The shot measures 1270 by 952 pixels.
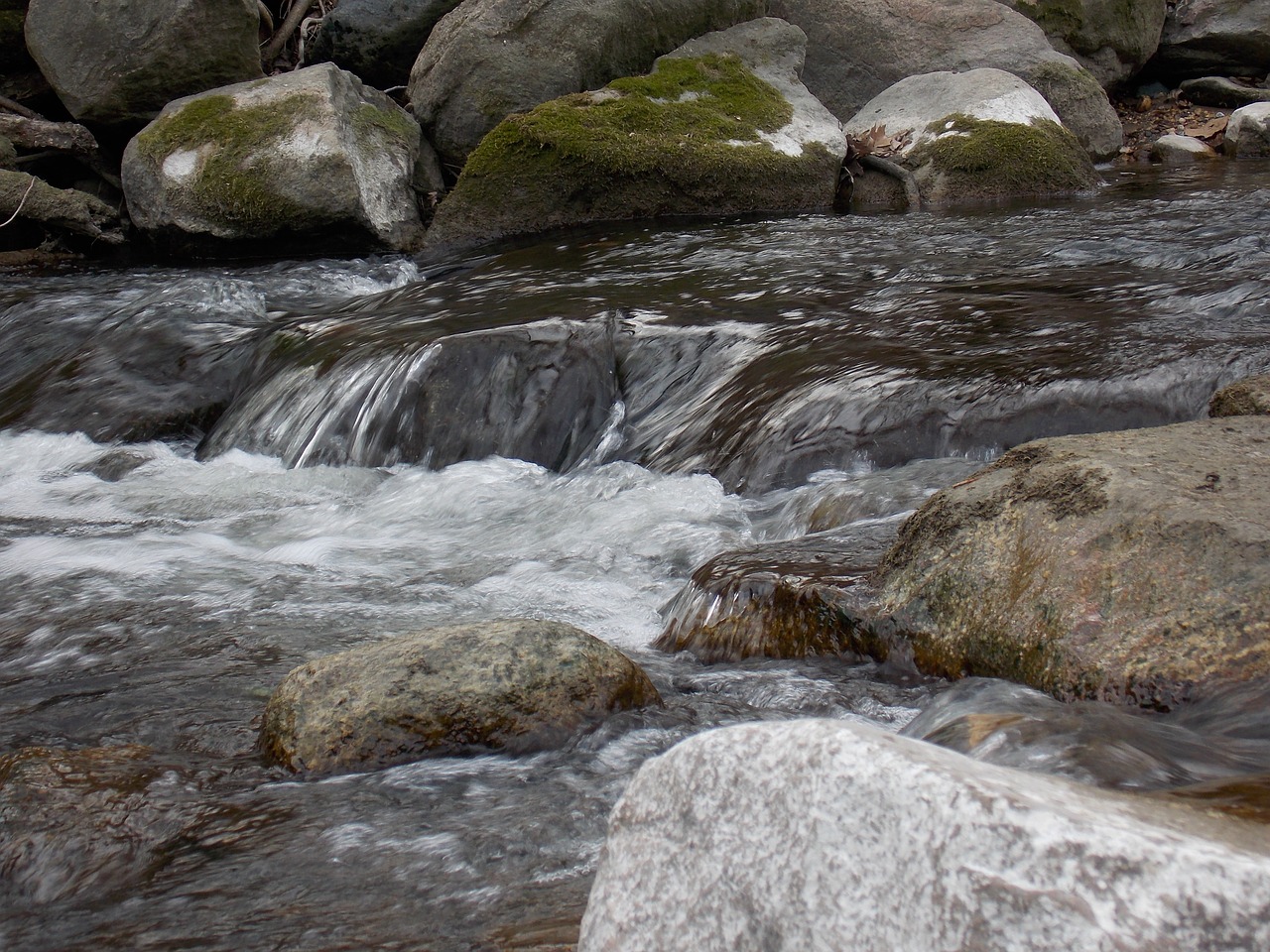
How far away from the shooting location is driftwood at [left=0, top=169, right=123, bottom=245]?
10609mm

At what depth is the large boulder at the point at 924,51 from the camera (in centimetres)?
1268

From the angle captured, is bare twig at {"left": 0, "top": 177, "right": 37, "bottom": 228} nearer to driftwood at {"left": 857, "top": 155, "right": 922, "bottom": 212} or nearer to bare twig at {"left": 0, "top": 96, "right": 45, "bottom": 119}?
bare twig at {"left": 0, "top": 96, "right": 45, "bottom": 119}

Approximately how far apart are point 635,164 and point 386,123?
2.53 m

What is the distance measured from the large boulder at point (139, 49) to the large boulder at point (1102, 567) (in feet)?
33.4

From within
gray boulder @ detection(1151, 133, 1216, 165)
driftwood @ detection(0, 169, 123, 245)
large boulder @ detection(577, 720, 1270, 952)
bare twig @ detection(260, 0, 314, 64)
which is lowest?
driftwood @ detection(0, 169, 123, 245)

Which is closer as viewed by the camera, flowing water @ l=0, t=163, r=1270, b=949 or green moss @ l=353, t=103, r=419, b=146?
flowing water @ l=0, t=163, r=1270, b=949

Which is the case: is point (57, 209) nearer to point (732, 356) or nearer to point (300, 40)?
point (300, 40)

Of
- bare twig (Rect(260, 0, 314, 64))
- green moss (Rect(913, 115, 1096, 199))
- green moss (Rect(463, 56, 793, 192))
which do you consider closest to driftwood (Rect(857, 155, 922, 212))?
green moss (Rect(913, 115, 1096, 199))

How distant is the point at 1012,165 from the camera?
34.6 feet

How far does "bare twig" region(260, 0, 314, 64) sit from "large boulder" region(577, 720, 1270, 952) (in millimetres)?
13865

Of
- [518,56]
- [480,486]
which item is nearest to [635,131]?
[518,56]

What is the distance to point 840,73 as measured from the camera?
13.0 meters

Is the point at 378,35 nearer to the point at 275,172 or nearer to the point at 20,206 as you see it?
the point at 275,172

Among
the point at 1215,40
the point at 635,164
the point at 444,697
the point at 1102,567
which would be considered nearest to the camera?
the point at 1102,567
